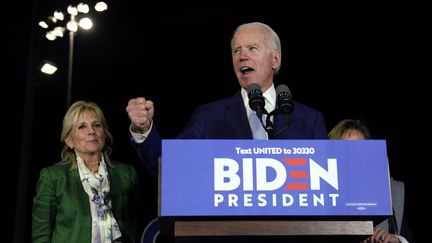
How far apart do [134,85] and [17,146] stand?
1610mm

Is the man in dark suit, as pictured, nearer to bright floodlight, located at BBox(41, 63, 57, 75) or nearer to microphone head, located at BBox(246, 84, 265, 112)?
microphone head, located at BBox(246, 84, 265, 112)

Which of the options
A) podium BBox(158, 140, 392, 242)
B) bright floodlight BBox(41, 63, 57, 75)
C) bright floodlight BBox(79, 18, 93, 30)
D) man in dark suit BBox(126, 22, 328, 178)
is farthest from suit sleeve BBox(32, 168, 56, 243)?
bright floodlight BBox(79, 18, 93, 30)

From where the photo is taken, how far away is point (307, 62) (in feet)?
17.5

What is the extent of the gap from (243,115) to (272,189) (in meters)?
0.68

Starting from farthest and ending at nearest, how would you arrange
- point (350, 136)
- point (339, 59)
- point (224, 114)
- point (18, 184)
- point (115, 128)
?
point (115, 128) → point (339, 59) → point (18, 184) → point (350, 136) → point (224, 114)

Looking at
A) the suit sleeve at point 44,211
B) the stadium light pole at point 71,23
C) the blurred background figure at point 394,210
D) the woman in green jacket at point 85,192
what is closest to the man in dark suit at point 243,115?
the blurred background figure at point 394,210

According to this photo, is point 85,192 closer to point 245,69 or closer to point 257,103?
point 245,69

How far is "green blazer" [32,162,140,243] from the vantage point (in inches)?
121

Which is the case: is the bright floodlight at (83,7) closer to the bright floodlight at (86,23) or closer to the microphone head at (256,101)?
the bright floodlight at (86,23)

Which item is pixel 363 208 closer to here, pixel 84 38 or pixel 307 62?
pixel 307 62

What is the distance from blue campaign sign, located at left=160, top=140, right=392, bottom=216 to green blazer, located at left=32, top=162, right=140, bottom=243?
4.95 feet

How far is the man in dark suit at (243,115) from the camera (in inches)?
80.5

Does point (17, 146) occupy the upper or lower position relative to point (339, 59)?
lower

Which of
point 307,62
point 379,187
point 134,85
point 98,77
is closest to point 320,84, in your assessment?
point 307,62
